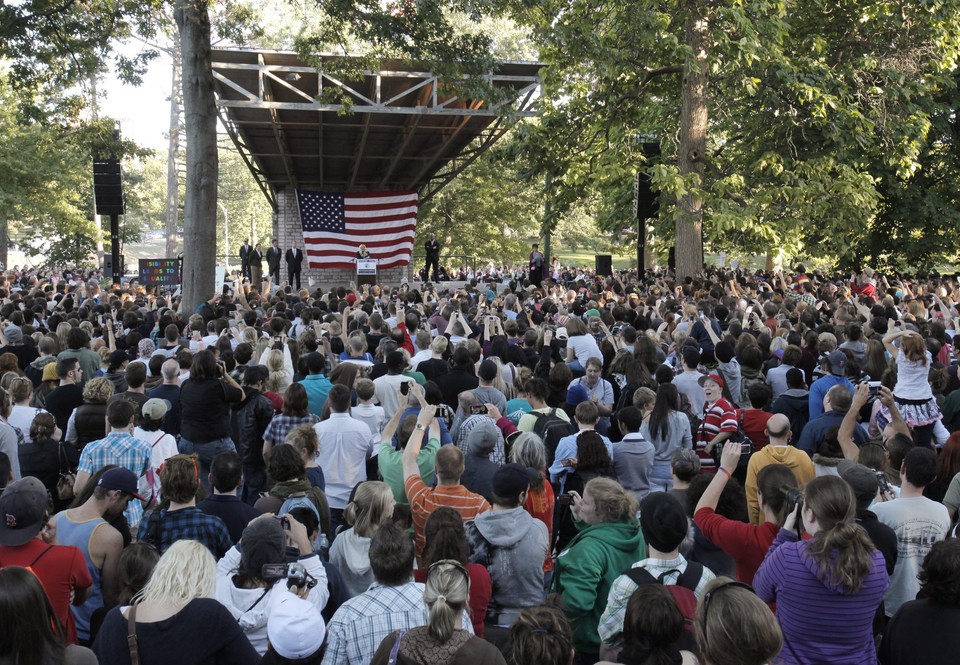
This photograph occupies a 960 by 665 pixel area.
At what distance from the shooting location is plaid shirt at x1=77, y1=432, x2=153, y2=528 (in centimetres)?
524

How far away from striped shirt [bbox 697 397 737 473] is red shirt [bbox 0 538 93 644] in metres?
4.12

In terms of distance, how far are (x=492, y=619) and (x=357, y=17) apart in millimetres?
12070

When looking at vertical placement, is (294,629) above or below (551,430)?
below

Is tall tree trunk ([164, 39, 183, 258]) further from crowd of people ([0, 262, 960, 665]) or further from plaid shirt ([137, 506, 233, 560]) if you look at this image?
plaid shirt ([137, 506, 233, 560])

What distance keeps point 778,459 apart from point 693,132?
1454 cm

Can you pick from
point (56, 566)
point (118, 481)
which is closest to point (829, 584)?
point (56, 566)

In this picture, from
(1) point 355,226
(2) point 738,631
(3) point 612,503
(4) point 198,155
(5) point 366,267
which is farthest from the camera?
(1) point 355,226

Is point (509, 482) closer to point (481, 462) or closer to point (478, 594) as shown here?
point (478, 594)

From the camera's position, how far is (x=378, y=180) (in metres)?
28.6

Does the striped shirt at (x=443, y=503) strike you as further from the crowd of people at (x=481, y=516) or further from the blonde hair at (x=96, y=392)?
the blonde hair at (x=96, y=392)

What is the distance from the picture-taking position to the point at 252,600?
3500 mm

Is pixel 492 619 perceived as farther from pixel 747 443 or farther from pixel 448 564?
pixel 747 443

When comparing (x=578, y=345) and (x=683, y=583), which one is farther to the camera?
(x=578, y=345)

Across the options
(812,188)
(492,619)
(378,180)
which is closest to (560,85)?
(812,188)
